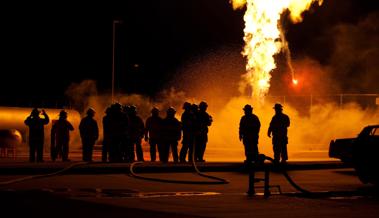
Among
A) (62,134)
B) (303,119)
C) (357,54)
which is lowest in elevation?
(62,134)

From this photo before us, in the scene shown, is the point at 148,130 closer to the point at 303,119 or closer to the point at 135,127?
the point at 135,127

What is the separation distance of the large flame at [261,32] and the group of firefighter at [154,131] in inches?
571

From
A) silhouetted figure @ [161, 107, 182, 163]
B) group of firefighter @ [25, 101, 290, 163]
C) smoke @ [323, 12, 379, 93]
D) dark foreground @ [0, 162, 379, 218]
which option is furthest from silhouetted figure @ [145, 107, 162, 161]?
smoke @ [323, 12, 379, 93]

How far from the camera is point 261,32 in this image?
40.2 m

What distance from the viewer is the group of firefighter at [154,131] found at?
21938mm

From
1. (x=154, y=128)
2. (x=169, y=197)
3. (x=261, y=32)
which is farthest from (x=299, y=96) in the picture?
(x=169, y=197)

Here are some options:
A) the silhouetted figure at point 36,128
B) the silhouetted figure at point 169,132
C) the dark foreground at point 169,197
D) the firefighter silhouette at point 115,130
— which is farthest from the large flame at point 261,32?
the dark foreground at point 169,197

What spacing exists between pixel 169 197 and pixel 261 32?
2760cm

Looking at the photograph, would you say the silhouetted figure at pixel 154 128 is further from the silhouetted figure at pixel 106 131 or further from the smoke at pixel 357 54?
the smoke at pixel 357 54

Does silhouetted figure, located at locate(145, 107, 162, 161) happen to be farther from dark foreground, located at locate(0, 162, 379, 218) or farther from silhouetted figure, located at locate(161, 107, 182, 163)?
dark foreground, located at locate(0, 162, 379, 218)

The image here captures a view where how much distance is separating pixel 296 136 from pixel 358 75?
20.1 m

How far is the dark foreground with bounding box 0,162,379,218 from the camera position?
1120 centimetres

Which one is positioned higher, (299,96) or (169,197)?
(299,96)

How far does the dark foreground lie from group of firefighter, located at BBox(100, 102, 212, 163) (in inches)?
90.7
